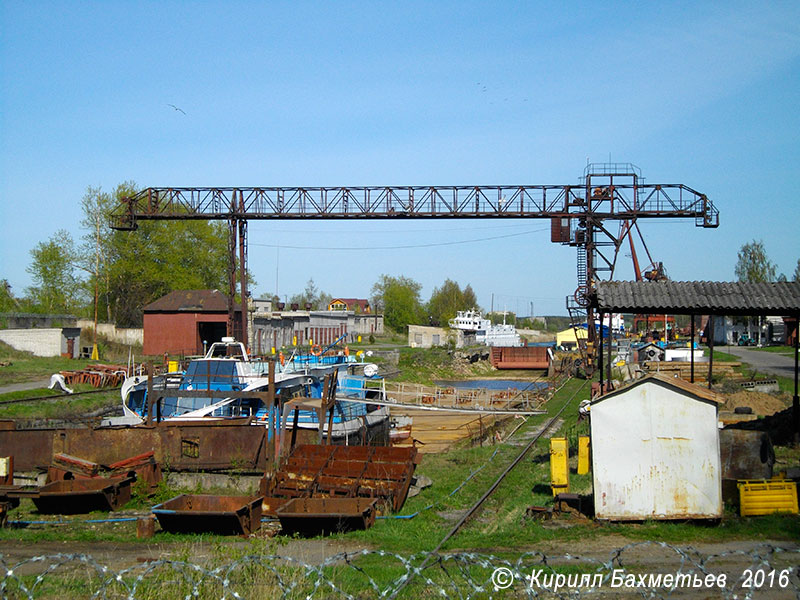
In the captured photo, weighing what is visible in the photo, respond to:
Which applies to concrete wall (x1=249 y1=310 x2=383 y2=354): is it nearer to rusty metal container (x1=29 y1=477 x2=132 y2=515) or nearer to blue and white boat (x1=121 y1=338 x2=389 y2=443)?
blue and white boat (x1=121 y1=338 x2=389 y2=443)

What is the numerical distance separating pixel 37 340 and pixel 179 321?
360 inches

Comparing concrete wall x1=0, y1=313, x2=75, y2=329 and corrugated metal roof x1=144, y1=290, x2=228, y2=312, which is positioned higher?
corrugated metal roof x1=144, y1=290, x2=228, y2=312

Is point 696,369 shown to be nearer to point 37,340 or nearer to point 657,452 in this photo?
point 657,452

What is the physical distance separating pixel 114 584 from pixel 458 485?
9.56 meters

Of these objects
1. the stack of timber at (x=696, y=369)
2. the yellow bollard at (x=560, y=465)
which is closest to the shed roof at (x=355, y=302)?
the stack of timber at (x=696, y=369)

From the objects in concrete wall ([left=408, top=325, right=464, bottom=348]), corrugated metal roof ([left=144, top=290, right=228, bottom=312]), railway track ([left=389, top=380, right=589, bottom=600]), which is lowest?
railway track ([left=389, top=380, right=589, bottom=600])

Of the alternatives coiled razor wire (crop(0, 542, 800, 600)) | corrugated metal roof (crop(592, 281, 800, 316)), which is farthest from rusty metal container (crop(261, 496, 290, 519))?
corrugated metal roof (crop(592, 281, 800, 316))

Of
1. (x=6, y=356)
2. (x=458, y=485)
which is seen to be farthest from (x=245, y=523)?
(x=6, y=356)

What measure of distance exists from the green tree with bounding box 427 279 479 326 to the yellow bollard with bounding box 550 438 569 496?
120m

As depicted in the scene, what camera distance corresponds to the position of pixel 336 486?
14.7 m

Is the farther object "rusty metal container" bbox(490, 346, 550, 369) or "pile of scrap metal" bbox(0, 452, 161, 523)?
"rusty metal container" bbox(490, 346, 550, 369)

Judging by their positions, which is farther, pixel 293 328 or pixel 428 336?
pixel 428 336

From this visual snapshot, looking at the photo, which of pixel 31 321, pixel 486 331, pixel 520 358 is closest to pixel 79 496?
pixel 31 321

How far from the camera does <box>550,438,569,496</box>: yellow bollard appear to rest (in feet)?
43.9
